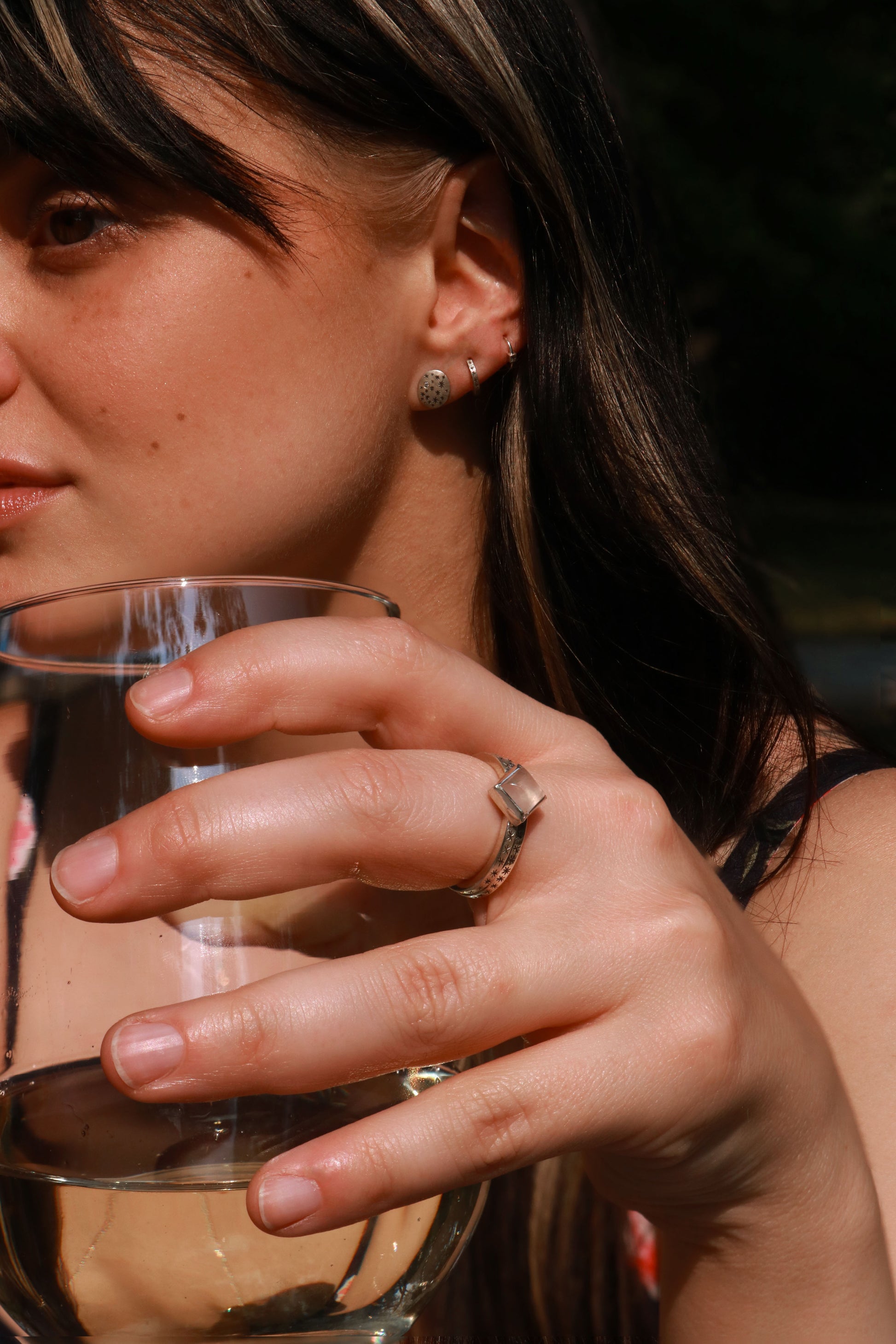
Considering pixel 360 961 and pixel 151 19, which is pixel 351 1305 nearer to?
pixel 360 961

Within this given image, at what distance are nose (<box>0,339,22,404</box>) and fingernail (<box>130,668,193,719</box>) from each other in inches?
37.5

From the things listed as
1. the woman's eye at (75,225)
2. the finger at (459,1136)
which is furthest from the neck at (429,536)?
the finger at (459,1136)

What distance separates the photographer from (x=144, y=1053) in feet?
1.69

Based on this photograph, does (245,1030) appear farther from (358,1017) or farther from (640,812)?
(640,812)

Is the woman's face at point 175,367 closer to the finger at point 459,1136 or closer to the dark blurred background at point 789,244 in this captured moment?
the finger at point 459,1136

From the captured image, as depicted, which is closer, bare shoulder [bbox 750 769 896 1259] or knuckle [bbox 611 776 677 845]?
knuckle [bbox 611 776 677 845]

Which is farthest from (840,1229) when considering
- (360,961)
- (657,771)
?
(657,771)

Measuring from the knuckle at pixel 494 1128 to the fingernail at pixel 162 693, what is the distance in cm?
25

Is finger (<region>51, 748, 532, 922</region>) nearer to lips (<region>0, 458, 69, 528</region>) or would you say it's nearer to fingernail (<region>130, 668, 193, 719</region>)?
fingernail (<region>130, 668, 193, 719</region>)

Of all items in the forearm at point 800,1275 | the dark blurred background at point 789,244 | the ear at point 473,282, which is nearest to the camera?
the forearm at point 800,1275

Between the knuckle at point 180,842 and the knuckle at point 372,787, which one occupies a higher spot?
the knuckle at point 372,787

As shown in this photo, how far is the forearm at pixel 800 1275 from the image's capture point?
83 centimetres

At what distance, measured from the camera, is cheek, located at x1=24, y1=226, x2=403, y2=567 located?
132cm

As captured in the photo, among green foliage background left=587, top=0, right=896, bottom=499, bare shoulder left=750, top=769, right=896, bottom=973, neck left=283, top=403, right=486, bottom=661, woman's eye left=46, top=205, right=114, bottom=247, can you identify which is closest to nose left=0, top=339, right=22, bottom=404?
woman's eye left=46, top=205, right=114, bottom=247
